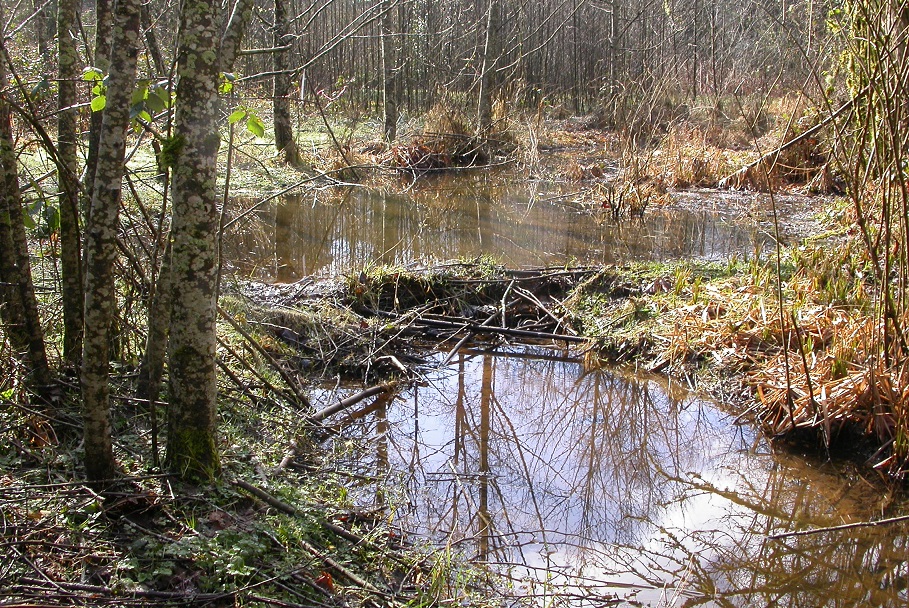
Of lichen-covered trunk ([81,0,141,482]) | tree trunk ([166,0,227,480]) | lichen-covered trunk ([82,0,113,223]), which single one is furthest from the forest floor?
lichen-covered trunk ([82,0,113,223])

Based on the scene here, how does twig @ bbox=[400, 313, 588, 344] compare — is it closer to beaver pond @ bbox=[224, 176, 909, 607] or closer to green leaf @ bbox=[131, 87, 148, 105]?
beaver pond @ bbox=[224, 176, 909, 607]

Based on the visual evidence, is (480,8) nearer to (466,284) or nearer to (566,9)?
(566,9)

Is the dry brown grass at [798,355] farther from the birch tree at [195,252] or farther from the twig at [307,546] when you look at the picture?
the birch tree at [195,252]

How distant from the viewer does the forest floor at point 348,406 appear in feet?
9.11

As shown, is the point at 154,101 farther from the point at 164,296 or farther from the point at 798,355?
the point at 798,355

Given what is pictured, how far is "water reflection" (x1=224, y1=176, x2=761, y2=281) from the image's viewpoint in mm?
8883

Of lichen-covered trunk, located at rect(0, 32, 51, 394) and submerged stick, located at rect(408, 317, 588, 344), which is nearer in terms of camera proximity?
lichen-covered trunk, located at rect(0, 32, 51, 394)

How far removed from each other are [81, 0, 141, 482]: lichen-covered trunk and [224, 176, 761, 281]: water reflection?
494 centimetres

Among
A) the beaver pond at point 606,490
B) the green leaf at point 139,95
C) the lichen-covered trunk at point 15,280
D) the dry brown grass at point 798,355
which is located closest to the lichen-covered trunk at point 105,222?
the green leaf at point 139,95

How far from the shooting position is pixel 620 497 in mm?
4363

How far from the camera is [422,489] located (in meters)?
4.27

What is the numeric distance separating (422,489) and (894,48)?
3.42 meters

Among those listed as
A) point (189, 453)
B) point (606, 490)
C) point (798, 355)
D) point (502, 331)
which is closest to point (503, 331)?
point (502, 331)

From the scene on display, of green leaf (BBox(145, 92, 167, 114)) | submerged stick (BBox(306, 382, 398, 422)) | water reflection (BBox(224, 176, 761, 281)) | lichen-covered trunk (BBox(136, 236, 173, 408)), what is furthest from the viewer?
water reflection (BBox(224, 176, 761, 281))
